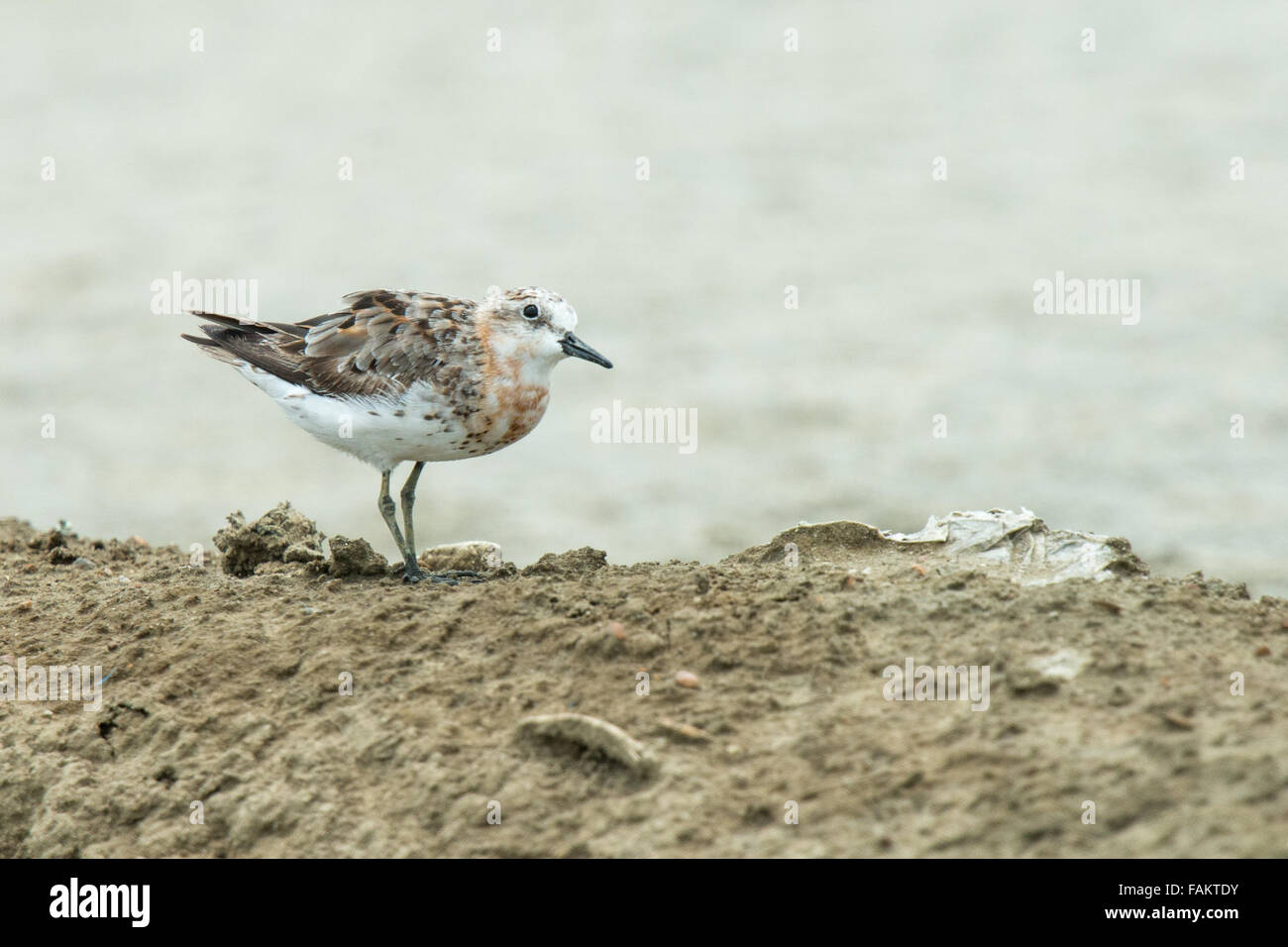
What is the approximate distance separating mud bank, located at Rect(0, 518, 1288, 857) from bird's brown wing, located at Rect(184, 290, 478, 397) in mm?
1241

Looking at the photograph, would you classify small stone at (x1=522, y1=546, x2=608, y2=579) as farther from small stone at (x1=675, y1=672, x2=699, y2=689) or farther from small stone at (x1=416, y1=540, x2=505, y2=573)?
small stone at (x1=675, y1=672, x2=699, y2=689)

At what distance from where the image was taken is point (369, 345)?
328 inches

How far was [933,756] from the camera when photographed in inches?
206

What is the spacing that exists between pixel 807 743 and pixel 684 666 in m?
0.88

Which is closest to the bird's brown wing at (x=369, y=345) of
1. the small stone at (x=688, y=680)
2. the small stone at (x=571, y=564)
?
the small stone at (x=571, y=564)

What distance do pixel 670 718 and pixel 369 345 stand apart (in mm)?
3561

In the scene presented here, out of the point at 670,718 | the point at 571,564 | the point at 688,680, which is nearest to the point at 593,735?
the point at 670,718

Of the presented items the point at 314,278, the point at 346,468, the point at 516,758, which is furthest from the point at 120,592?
the point at 314,278

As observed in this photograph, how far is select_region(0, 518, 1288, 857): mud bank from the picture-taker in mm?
4961

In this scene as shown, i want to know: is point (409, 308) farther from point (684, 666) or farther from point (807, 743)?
point (807, 743)

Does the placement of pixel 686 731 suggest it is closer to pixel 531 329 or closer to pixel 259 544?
pixel 531 329

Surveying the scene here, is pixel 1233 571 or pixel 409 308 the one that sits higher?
pixel 409 308

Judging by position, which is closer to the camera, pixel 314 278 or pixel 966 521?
pixel 966 521

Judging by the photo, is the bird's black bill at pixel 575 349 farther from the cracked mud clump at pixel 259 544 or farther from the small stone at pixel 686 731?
the small stone at pixel 686 731
